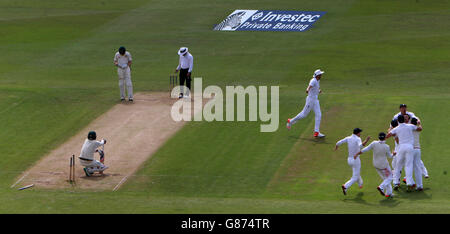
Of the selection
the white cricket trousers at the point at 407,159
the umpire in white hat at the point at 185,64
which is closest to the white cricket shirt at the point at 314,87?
the white cricket trousers at the point at 407,159

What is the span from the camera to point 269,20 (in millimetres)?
47656

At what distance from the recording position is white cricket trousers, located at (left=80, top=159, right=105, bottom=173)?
2333 centimetres

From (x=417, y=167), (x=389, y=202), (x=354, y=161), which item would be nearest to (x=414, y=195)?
(x=417, y=167)

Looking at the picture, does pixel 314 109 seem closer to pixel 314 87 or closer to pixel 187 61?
pixel 314 87

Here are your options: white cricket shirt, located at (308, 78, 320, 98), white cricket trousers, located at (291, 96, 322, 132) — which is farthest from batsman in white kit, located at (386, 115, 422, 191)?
white cricket shirt, located at (308, 78, 320, 98)

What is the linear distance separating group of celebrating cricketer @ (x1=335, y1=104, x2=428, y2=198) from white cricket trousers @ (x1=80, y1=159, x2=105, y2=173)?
7.18 m

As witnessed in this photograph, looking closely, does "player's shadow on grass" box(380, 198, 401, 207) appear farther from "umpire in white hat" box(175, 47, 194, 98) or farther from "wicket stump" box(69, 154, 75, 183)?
"umpire in white hat" box(175, 47, 194, 98)

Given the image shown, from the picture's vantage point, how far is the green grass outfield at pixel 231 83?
21594 millimetres

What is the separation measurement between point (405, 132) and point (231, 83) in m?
Result: 13.9

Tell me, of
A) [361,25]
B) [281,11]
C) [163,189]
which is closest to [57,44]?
[281,11]

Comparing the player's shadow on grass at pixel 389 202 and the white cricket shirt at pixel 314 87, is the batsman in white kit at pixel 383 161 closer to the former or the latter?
the player's shadow on grass at pixel 389 202

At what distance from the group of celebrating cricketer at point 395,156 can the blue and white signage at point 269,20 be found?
24479mm

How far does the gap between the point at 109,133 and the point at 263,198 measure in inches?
307

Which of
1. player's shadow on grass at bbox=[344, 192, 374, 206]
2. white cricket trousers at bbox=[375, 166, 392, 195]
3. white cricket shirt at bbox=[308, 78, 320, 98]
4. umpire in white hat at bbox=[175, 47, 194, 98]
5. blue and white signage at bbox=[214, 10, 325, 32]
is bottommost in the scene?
player's shadow on grass at bbox=[344, 192, 374, 206]
